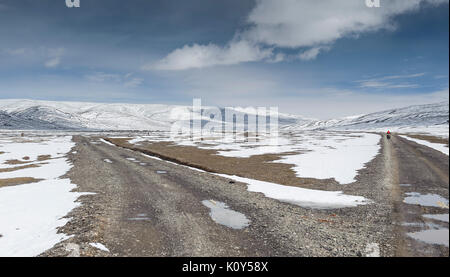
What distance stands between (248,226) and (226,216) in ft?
7.63

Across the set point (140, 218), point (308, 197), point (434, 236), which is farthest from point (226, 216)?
point (434, 236)

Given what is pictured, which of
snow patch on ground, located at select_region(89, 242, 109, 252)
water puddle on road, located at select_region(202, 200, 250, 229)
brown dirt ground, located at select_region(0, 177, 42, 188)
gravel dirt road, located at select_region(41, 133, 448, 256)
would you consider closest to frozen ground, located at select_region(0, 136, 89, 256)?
gravel dirt road, located at select_region(41, 133, 448, 256)

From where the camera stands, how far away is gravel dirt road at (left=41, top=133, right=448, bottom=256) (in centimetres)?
1087

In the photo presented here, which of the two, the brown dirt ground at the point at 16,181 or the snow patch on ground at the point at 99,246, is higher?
the snow patch on ground at the point at 99,246

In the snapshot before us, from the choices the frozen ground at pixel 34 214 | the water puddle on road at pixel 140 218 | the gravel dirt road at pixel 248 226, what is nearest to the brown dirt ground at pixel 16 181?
the frozen ground at pixel 34 214

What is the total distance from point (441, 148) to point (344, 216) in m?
12.2

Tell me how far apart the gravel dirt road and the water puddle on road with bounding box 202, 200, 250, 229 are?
452 mm

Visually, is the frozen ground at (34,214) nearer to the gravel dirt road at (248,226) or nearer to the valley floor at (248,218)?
the valley floor at (248,218)

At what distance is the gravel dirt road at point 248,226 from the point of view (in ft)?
35.7

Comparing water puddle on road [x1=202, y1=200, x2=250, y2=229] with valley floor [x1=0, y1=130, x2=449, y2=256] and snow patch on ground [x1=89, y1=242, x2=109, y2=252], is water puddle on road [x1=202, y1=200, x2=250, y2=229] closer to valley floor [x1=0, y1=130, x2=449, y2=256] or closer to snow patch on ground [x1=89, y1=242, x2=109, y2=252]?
valley floor [x1=0, y1=130, x2=449, y2=256]

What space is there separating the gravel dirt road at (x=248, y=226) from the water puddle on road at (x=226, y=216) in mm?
452

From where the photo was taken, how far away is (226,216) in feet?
56.4
